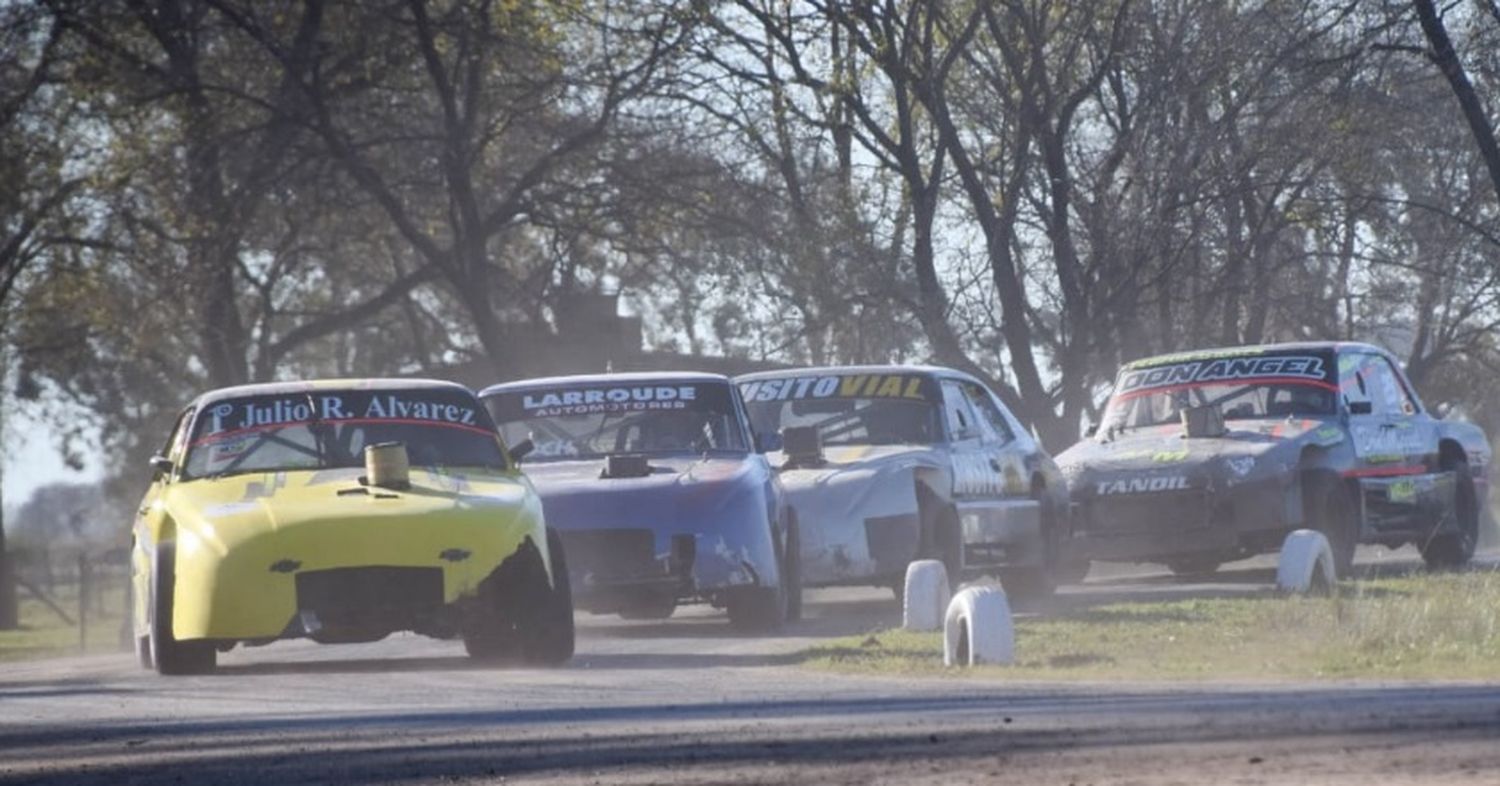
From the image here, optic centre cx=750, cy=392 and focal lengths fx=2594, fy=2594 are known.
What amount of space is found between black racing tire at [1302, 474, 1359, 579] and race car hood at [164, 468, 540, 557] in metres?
7.10

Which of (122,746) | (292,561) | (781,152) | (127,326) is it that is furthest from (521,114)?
(122,746)

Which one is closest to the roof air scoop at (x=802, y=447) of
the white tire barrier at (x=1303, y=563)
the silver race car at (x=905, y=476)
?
the silver race car at (x=905, y=476)

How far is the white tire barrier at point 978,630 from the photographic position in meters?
12.3

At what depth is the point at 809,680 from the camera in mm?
11633

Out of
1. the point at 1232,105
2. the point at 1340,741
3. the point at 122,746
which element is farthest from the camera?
the point at 1232,105

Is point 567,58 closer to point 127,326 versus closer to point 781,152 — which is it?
point 781,152

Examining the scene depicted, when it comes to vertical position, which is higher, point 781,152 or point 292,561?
point 781,152

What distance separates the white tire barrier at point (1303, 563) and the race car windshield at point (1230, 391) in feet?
8.51

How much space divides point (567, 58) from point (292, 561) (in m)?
19.1

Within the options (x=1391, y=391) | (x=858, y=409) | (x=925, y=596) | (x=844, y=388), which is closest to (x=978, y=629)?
(x=925, y=596)

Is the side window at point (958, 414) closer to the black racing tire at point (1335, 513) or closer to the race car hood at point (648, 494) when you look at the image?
the black racing tire at point (1335, 513)

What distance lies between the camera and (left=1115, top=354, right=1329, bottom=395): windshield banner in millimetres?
18953

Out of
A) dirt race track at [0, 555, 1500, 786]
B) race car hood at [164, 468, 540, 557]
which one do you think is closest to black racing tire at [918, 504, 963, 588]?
dirt race track at [0, 555, 1500, 786]

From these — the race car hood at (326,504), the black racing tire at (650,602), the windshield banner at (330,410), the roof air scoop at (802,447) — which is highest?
the windshield banner at (330,410)
